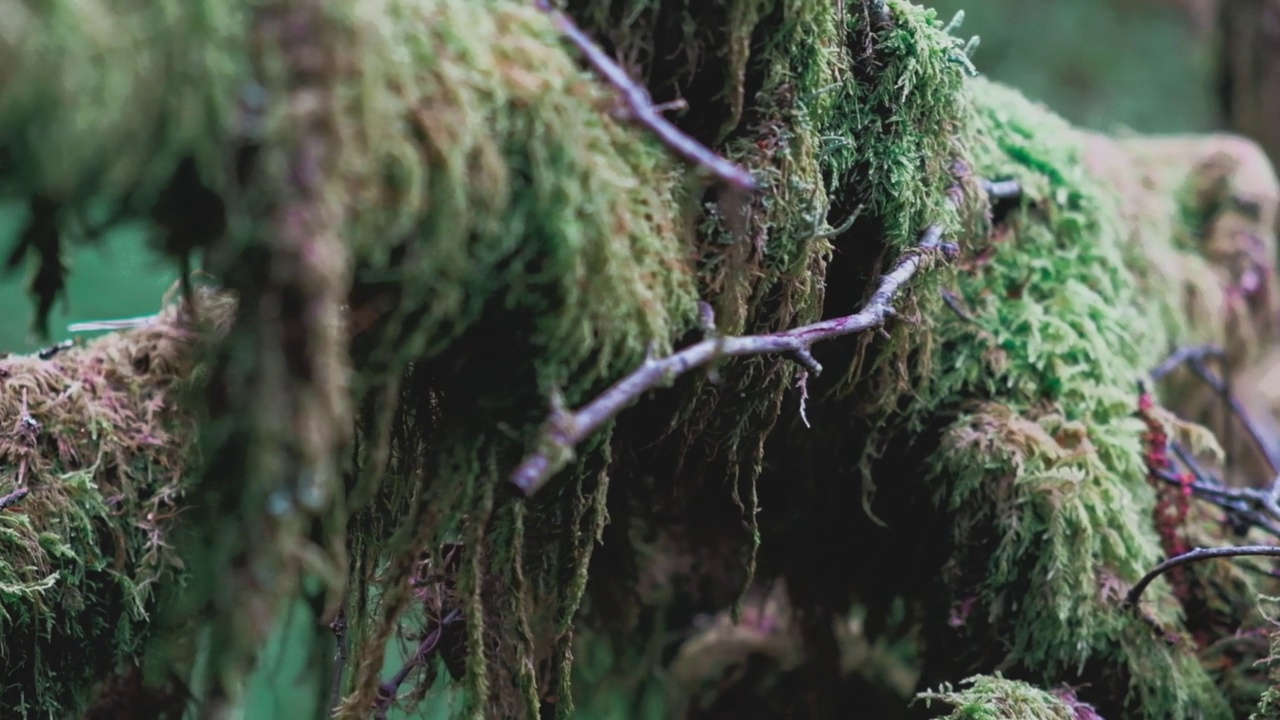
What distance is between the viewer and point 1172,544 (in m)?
1.86

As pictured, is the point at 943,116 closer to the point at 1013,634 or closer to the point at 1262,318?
the point at 1013,634

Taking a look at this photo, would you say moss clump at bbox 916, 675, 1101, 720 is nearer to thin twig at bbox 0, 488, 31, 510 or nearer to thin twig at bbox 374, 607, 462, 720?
thin twig at bbox 374, 607, 462, 720

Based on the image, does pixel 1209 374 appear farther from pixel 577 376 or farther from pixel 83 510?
pixel 83 510

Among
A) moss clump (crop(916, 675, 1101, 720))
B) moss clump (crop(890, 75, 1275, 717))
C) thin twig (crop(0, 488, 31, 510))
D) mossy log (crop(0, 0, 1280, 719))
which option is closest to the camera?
mossy log (crop(0, 0, 1280, 719))

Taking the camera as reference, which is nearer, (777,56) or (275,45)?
(275,45)

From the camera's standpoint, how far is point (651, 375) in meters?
0.92

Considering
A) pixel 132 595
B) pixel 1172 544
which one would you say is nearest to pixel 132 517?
pixel 132 595

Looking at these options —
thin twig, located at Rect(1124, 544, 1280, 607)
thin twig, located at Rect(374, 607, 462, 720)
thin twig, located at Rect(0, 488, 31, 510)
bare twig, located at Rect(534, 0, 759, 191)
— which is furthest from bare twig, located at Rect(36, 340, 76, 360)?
thin twig, located at Rect(1124, 544, 1280, 607)

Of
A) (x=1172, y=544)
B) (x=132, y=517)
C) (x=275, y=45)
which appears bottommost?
(x=132, y=517)

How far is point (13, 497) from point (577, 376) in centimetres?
111

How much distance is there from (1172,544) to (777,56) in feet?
4.49

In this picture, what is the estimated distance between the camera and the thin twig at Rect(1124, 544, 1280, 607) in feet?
4.81

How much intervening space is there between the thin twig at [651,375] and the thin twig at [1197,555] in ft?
2.29

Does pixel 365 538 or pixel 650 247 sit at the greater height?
pixel 650 247
